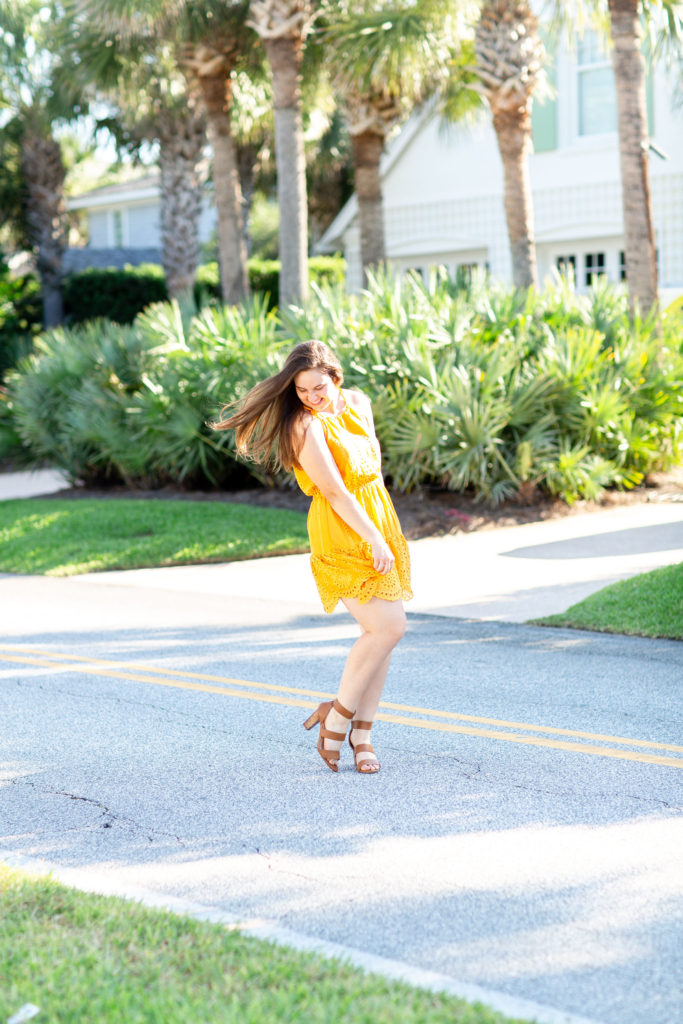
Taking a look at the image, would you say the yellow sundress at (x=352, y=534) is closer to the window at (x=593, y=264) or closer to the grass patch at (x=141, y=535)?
the grass patch at (x=141, y=535)

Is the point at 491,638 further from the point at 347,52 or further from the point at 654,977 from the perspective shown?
the point at 347,52

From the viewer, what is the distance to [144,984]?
337 centimetres

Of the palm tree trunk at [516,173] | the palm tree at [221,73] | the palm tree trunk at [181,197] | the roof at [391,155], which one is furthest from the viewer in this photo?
the palm tree trunk at [181,197]

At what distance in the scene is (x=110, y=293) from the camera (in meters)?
30.9

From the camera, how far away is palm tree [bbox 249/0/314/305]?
57.4 ft

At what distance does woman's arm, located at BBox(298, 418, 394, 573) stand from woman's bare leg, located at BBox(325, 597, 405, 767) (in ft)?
0.81

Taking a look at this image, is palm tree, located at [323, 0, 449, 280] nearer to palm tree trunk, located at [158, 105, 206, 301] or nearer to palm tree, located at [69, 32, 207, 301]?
palm tree, located at [69, 32, 207, 301]

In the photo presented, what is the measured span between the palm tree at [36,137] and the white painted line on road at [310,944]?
25.0 m

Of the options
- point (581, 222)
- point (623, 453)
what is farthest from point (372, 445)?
point (581, 222)

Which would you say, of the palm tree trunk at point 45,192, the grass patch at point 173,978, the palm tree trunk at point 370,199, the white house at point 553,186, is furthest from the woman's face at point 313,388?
the palm tree trunk at point 45,192

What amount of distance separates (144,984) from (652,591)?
649 centimetres

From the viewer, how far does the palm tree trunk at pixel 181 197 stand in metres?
27.1

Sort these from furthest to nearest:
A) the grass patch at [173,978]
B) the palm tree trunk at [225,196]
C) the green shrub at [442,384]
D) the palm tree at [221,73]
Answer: the palm tree trunk at [225,196], the palm tree at [221,73], the green shrub at [442,384], the grass patch at [173,978]

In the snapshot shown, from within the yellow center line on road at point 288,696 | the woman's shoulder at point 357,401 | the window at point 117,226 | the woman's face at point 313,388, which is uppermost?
the window at point 117,226
